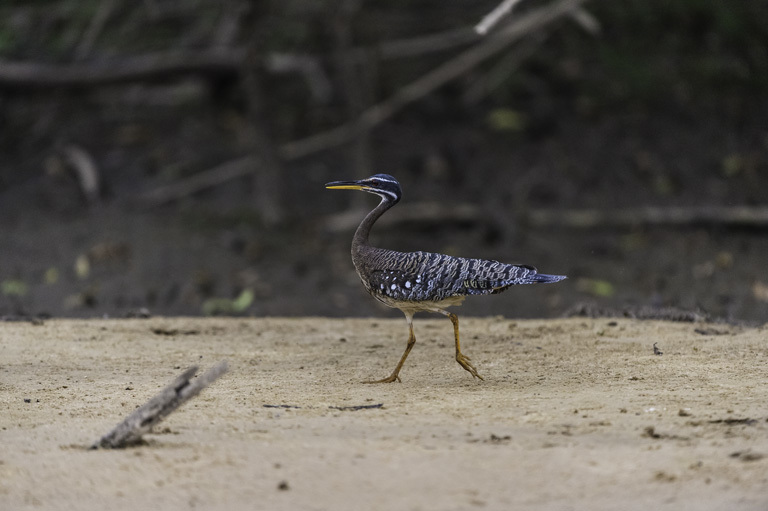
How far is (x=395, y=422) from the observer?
176 inches

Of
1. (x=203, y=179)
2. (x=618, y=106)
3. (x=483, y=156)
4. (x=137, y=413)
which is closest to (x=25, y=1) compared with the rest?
(x=203, y=179)

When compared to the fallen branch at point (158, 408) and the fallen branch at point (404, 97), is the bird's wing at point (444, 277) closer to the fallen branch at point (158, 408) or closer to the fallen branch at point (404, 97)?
the fallen branch at point (158, 408)

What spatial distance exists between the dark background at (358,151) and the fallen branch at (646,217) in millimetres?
32

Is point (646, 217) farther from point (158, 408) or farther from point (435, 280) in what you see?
point (158, 408)

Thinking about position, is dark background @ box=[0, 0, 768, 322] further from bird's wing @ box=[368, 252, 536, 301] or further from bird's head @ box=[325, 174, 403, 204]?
bird's wing @ box=[368, 252, 536, 301]

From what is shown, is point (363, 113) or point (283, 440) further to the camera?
point (363, 113)

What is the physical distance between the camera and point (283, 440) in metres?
4.14

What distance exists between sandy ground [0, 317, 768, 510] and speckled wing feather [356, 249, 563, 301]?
1.79 feet

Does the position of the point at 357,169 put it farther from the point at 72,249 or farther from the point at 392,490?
the point at 392,490

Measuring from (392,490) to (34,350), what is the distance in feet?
12.3

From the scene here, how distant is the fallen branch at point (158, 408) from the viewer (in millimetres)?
3941

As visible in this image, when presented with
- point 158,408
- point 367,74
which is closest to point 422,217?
point 367,74

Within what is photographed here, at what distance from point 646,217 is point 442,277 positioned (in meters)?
7.40

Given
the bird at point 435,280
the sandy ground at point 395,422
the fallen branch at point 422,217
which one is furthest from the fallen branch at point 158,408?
the fallen branch at point 422,217
